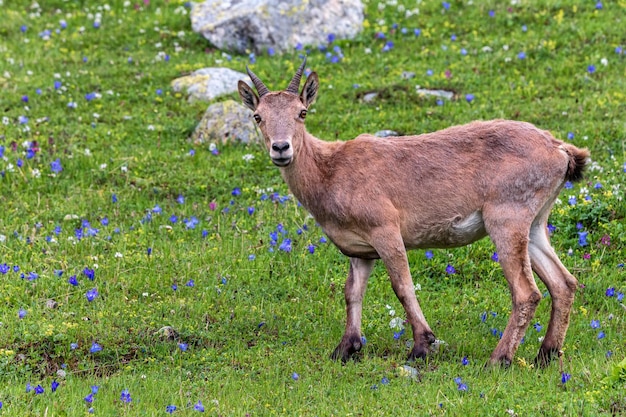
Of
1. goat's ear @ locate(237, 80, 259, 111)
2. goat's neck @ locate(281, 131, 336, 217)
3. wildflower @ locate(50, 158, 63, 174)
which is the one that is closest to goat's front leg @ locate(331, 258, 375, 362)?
goat's neck @ locate(281, 131, 336, 217)

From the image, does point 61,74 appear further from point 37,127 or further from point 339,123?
point 339,123

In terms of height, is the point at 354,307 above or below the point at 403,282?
below

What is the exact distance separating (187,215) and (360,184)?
3.61m

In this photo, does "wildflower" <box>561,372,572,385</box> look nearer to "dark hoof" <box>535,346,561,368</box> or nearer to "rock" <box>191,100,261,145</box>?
"dark hoof" <box>535,346,561,368</box>

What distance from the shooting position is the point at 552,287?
8.37 m

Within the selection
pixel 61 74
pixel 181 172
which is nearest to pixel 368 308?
pixel 181 172

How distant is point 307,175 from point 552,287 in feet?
8.08

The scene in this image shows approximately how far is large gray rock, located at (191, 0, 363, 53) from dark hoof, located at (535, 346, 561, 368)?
9.57m

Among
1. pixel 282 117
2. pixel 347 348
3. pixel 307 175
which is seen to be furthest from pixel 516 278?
pixel 282 117

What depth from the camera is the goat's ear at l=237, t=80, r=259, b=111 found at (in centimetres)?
869

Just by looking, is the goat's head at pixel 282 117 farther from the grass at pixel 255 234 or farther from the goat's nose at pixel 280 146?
the grass at pixel 255 234

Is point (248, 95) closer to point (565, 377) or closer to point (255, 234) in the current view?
point (255, 234)

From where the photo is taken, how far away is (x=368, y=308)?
9.40 meters

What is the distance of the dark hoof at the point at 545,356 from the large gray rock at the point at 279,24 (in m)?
9.57
